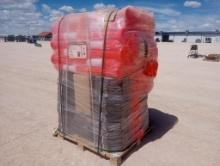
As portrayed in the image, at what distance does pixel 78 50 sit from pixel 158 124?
2.37 metres

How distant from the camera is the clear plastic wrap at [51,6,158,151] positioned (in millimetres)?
3143

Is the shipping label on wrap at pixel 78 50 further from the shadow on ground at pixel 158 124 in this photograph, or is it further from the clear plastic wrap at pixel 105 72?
the shadow on ground at pixel 158 124

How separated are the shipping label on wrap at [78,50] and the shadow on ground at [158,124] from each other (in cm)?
164

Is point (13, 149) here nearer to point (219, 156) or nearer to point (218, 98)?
point (219, 156)

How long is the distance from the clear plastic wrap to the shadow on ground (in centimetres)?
28

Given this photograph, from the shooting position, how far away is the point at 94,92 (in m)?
3.42

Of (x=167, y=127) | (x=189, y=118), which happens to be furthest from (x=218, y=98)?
(x=167, y=127)

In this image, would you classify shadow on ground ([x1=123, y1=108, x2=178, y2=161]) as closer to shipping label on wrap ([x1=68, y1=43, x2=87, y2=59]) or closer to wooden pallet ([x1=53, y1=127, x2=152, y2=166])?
wooden pallet ([x1=53, y1=127, x2=152, y2=166])

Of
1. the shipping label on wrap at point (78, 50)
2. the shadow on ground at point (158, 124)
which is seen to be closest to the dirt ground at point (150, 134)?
the shadow on ground at point (158, 124)

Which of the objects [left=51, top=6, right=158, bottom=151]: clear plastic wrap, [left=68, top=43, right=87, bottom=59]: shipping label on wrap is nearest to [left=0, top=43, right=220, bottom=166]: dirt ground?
[left=51, top=6, right=158, bottom=151]: clear plastic wrap

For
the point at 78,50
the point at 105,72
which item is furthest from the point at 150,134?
the point at 78,50

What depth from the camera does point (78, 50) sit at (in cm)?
347

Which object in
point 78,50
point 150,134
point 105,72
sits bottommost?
point 150,134

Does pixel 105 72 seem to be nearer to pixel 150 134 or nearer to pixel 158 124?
pixel 150 134
